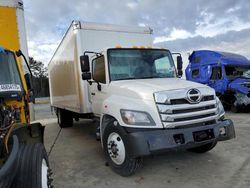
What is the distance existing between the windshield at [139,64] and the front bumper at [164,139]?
5.12 feet

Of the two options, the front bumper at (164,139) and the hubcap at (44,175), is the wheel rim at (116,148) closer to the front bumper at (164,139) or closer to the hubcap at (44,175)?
the front bumper at (164,139)

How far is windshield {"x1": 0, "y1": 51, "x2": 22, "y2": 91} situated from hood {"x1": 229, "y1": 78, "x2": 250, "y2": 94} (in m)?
9.81

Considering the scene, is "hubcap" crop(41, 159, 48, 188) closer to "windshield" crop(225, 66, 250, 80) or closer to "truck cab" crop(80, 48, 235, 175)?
"truck cab" crop(80, 48, 235, 175)

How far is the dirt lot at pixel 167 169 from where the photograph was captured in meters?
4.14

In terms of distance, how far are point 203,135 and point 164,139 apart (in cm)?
78

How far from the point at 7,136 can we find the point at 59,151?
396 centimetres

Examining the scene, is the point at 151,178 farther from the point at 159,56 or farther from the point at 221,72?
the point at 221,72

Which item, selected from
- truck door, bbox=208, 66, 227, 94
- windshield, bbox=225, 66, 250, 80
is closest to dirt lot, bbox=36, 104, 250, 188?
truck door, bbox=208, 66, 227, 94

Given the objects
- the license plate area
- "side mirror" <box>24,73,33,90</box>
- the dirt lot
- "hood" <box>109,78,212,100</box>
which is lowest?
the dirt lot

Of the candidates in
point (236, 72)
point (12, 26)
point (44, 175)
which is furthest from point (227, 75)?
point (44, 175)

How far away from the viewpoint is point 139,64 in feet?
17.8

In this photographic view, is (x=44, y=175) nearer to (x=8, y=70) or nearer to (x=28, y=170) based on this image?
(x=28, y=170)

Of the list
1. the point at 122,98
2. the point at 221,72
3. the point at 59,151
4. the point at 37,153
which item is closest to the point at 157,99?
the point at 122,98

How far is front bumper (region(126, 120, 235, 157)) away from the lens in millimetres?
3900
